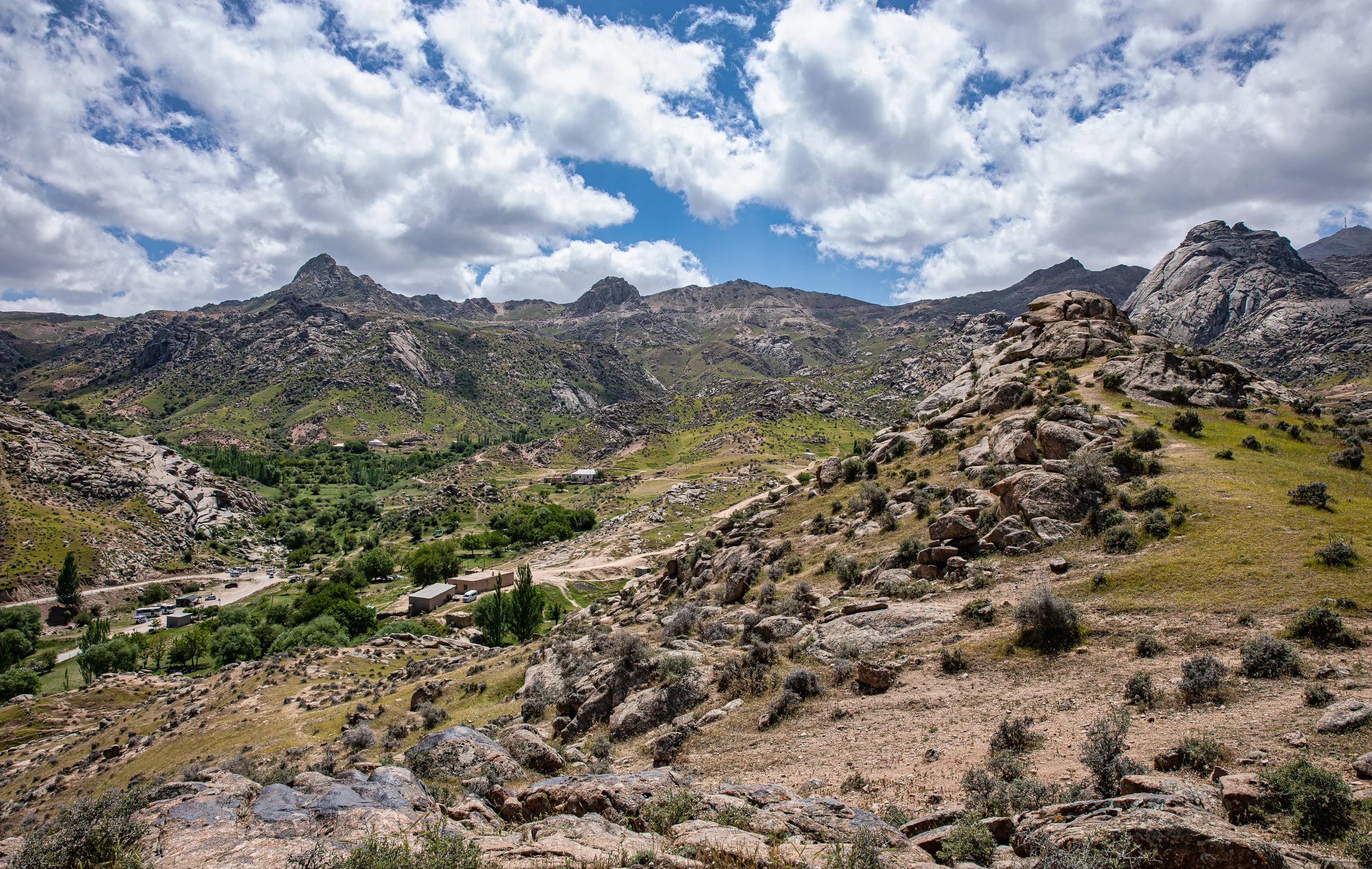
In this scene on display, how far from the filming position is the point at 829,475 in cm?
3881

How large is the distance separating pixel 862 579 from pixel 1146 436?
15.4 meters

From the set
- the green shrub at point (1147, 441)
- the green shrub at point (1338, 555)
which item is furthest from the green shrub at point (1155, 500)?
the green shrub at point (1147, 441)

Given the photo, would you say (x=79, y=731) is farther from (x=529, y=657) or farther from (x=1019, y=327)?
(x=1019, y=327)

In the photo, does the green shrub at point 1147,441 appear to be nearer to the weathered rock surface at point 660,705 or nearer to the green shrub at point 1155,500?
the green shrub at point 1155,500

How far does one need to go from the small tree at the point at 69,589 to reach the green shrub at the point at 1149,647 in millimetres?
125787

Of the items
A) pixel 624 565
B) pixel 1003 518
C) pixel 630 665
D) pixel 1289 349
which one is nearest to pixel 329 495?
pixel 624 565

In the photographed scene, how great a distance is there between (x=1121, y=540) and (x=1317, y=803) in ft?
44.0

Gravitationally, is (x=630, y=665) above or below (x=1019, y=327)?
below

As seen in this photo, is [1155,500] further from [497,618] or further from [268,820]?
[497,618]

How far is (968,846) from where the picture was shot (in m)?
8.16

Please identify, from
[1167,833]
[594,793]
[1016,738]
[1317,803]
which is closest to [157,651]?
[594,793]

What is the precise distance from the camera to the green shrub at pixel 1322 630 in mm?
12141

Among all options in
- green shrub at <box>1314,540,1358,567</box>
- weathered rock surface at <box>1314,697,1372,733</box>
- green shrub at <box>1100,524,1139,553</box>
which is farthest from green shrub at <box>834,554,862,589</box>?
weathered rock surface at <box>1314,697,1372,733</box>

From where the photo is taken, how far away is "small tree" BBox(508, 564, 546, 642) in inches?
1944
